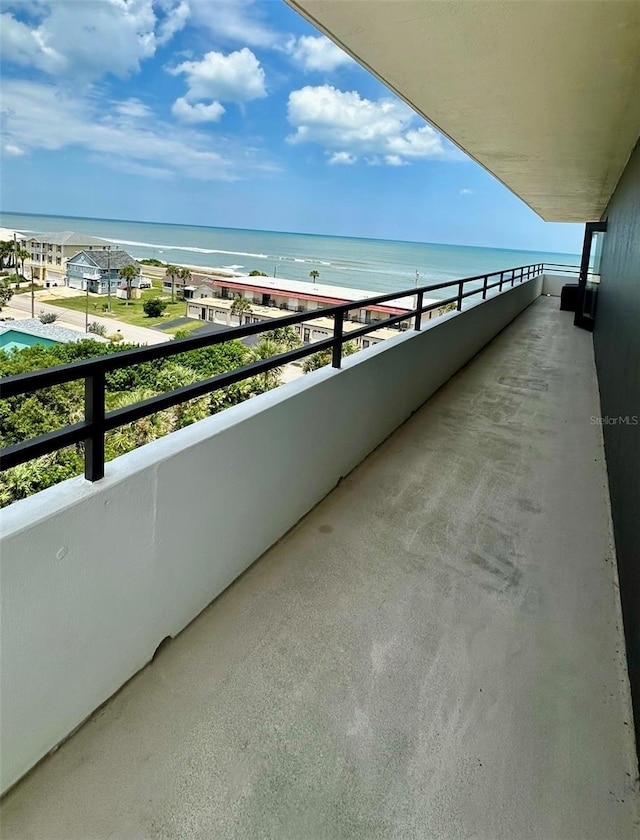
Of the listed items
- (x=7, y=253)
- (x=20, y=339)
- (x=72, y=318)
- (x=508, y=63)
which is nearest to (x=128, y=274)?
(x=72, y=318)

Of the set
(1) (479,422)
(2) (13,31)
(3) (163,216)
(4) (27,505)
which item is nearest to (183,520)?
(4) (27,505)

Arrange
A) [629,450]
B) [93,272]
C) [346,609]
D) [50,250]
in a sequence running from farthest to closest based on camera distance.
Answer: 1. [50,250]
2. [93,272]
3. [629,450]
4. [346,609]

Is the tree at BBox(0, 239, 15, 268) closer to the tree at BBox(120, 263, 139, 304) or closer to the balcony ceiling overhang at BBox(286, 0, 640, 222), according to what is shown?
the tree at BBox(120, 263, 139, 304)

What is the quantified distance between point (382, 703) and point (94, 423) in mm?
1118

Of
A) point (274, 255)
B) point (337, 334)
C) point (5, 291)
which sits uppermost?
point (274, 255)

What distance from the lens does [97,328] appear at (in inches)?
300

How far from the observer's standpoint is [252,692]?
1449 mm

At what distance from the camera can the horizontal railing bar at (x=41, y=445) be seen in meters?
1.03

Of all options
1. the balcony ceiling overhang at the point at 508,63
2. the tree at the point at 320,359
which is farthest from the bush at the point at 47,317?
the balcony ceiling overhang at the point at 508,63

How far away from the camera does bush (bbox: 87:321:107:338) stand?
730 cm

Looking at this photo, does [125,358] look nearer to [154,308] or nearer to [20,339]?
[20,339]

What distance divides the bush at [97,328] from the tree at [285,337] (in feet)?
15.6

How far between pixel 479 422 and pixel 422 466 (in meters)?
1.14

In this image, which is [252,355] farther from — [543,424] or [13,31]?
[13,31]
